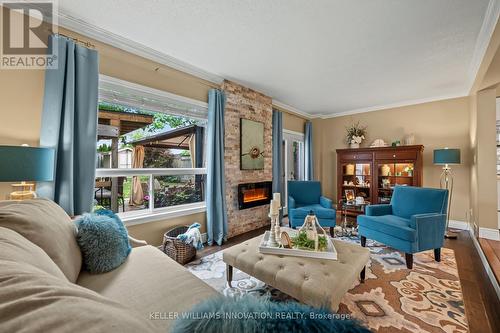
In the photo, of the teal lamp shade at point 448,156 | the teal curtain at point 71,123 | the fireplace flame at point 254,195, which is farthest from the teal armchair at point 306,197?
the teal curtain at point 71,123

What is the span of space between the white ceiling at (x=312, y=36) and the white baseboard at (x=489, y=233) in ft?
7.62

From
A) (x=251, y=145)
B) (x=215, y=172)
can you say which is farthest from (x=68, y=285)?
(x=251, y=145)

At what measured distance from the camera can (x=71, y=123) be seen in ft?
6.48

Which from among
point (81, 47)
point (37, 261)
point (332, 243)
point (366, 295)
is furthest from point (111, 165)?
point (366, 295)

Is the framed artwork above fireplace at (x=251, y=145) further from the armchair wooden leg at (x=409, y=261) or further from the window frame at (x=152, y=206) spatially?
the armchair wooden leg at (x=409, y=261)

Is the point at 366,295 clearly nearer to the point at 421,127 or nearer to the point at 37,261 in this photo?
the point at 37,261

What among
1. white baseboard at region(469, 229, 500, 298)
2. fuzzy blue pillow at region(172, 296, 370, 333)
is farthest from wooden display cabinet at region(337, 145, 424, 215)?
fuzzy blue pillow at region(172, 296, 370, 333)

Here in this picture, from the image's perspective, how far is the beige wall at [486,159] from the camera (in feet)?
10.2

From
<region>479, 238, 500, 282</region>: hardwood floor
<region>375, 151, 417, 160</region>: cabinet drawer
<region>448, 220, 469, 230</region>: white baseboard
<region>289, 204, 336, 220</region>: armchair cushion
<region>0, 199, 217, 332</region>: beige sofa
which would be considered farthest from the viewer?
<region>375, 151, 417, 160</region>: cabinet drawer

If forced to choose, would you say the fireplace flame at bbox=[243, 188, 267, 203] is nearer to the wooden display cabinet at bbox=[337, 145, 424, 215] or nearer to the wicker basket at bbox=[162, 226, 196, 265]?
the wicker basket at bbox=[162, 226, 196, 265]

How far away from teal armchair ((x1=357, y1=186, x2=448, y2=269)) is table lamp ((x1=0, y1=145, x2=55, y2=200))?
341cm

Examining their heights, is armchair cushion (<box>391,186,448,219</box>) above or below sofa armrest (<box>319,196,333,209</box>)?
above

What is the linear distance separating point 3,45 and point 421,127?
246 inches

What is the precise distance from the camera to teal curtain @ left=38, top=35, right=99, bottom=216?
1.92 meters
